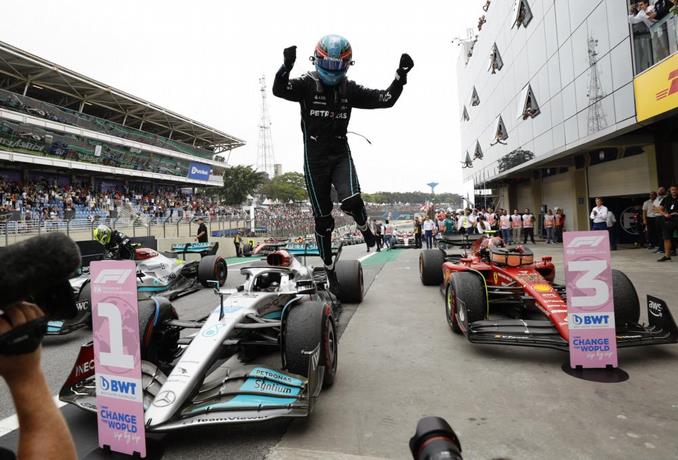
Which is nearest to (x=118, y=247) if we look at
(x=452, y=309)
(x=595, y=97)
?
(x=452, y=309)

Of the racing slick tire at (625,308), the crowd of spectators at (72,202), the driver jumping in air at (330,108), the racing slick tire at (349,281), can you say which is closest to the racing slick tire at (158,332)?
the driver jumping in air at (330,108)

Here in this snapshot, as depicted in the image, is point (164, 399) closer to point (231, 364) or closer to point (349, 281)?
Result: point (231, 364)

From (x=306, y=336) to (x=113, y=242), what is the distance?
497 centimetres

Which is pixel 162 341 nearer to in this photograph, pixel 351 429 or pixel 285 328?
pixel 285 328

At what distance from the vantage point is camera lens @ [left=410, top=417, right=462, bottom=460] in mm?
934

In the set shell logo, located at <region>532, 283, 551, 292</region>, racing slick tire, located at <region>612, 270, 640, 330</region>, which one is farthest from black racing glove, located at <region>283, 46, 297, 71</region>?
racing slick tire, located at <region>612, 270, 640, 330</region>

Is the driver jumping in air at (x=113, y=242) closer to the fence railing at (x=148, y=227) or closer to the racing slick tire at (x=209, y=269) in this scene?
the racing slick tire at (x=209, y=269)

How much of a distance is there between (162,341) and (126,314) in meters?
1.01

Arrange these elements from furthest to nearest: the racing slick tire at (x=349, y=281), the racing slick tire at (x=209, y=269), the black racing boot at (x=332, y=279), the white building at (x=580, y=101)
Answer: the white building at (x=580, y=101)
the racing slick tire at (x=209, y=269)
the racing slick tire at (x=349, y=281)
the black racing boot at (x=332, y=279)

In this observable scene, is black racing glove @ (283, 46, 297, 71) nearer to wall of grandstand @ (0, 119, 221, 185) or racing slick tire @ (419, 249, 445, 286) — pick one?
racing slick tire @ (419, 249, 445, 286)

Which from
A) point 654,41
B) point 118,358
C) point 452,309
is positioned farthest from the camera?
point 654,41

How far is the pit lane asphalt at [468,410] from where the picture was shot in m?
2.09

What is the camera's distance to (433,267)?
6992 mm

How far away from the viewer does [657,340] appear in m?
3.13
